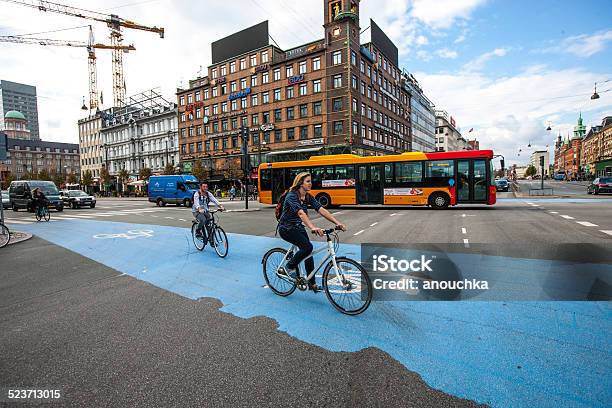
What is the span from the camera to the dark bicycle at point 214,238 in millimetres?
7629

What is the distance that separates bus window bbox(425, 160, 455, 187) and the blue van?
18011mm

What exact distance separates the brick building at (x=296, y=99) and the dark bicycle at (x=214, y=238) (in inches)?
1262

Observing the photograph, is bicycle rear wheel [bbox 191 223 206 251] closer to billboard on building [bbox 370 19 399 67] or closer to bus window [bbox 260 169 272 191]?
bus window [bbox 260 169 272 191]

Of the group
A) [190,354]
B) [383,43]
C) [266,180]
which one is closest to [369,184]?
[266,180]

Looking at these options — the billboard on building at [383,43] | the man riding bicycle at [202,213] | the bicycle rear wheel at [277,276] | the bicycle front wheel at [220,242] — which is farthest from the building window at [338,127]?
the bicycle rear wheel at [277,276]

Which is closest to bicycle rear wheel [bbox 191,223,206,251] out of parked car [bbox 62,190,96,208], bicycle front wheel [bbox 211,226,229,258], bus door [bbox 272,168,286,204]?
bicycle front wheel [bbox 211,226,229,258]

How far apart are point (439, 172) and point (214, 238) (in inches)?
541

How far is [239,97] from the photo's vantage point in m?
48.7

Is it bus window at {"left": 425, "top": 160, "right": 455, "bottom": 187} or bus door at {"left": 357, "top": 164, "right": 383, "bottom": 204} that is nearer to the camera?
bus window at {"left": 425, "top": 160, "right": 455, "bottom": 187}

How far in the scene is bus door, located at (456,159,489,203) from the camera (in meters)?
16.8

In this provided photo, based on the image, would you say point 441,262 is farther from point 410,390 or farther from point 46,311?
point 46,311

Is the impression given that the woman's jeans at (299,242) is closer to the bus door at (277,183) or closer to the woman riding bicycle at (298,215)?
the woman riding bicycle at (298,215)

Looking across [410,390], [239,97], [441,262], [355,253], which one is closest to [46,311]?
[410,390]

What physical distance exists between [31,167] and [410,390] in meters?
145
